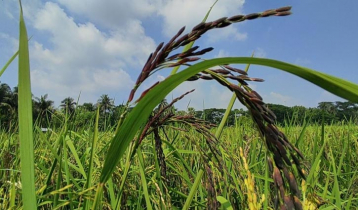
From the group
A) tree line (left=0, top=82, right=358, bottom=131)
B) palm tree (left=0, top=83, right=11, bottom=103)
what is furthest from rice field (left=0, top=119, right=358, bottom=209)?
palm tree (left=0, top=83, right=11, bottom=103)

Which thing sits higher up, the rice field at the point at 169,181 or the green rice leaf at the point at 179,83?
the green rice leaf at the point at 179,83

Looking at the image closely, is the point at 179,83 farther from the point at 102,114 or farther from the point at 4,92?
the point at 4,92

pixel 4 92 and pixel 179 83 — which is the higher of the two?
pixel 4 92

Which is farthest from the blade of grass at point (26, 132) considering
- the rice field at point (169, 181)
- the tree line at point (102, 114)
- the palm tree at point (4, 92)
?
the palm tree at point (4, 92)

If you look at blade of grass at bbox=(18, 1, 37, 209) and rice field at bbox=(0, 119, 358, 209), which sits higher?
blade of grass at bbox=(18, 1, 37, 209)

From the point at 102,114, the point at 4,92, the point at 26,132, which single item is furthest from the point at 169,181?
the point at 4,92

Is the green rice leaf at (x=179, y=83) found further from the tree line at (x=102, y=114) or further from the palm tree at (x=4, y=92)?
the palm tree at (x=4, y=92)

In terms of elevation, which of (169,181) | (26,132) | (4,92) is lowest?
(169,181)

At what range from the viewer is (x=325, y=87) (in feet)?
1.27

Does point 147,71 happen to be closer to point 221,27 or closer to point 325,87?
point 221,27

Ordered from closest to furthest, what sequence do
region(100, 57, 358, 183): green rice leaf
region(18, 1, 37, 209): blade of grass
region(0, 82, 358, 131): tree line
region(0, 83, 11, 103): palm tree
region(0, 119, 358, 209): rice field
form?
region(100, 57, 358, 183): green rice leaf < region(18, 1, 37, 209): blade of grass < region(0, 119, 358, 209): rice field < region(0, 82, 358, 131): tree line < region(0, 83, 11, 103): palm tree

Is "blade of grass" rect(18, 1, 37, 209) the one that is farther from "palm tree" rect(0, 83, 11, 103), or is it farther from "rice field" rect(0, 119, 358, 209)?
"palm tree" rect(0, 83, 11, 103)

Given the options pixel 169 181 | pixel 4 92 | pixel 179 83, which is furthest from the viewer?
pixel 4 92

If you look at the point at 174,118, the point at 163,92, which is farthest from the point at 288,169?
the point at 174,118
